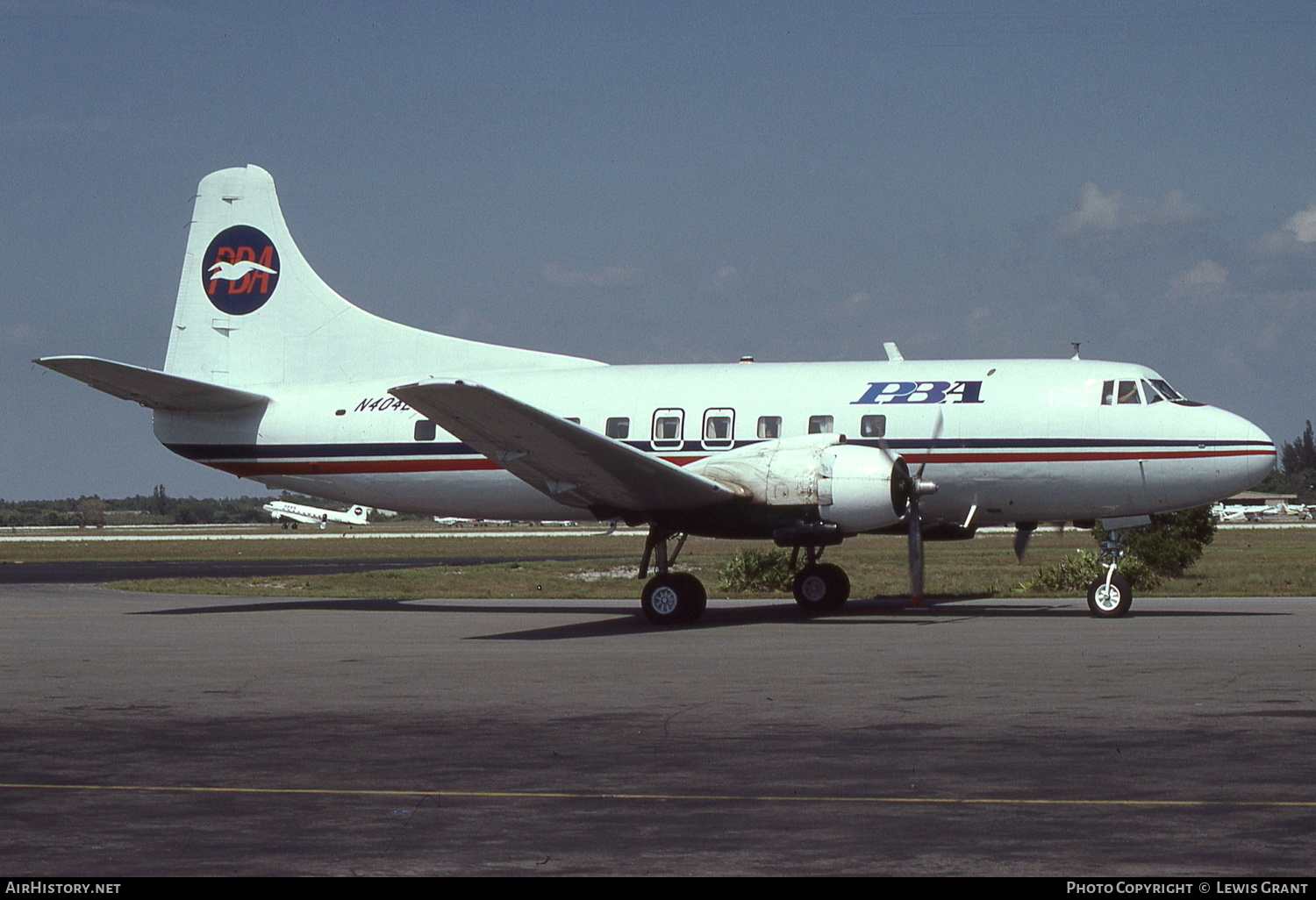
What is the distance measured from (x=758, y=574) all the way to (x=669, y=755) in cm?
2240

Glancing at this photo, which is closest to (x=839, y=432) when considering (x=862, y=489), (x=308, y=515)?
(x=862, y=489)

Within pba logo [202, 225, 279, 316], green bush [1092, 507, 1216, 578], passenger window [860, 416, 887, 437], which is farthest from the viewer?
green bush [1092, 507, 1216, 578]

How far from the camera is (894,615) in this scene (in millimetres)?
23984

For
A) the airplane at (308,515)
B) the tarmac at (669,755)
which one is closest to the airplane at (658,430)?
the tarmac at (669,755)

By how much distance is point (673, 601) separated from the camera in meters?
22.2

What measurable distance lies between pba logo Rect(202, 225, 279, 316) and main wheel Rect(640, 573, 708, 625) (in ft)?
36.4

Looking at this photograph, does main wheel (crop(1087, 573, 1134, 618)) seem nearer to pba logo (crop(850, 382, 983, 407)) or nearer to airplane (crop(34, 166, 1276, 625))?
airplane (crop(34, 166, 1276, 625))

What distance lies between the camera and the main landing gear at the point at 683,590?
22203mm

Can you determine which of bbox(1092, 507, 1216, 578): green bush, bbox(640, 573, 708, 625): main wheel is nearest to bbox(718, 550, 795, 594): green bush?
bbox(640, 573, 708, 625): main wheel

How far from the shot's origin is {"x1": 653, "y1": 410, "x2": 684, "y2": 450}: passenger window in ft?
80.1

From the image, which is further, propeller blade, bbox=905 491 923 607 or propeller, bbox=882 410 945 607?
propeller blade, bbox=905 491 923 607
